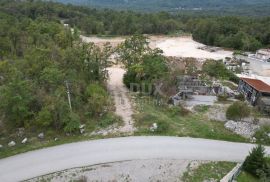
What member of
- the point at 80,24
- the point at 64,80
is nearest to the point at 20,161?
the point at 64,80

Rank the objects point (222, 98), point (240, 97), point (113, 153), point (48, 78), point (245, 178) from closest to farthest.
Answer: point (245, 178), point (113, 153), point (48, 78), point (222, 98), point (240, 97)

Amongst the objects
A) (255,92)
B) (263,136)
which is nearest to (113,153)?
(263,136)

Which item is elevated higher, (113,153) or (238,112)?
(238,112)

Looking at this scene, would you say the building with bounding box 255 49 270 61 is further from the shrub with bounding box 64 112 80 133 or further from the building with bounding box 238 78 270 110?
the shrub with bounding box 64 112 80 133

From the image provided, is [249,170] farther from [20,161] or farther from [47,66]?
[47,66]

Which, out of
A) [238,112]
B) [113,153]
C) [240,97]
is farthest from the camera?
[240,97]

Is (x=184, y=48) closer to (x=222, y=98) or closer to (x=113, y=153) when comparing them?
(x=222, y=98)

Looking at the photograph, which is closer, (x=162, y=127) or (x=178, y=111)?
(x=162, y=127)
